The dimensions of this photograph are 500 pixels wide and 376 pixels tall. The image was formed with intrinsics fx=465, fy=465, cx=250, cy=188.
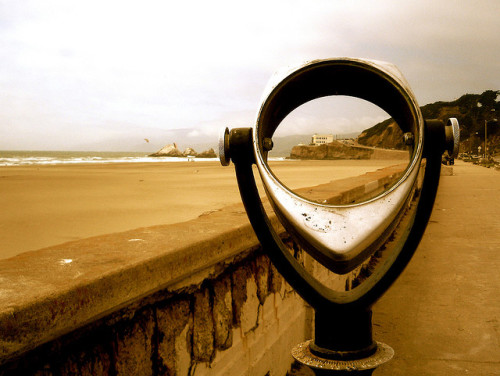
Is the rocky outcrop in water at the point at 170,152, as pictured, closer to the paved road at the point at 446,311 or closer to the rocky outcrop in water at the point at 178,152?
the rocky outcrop in water at the point at 178,152

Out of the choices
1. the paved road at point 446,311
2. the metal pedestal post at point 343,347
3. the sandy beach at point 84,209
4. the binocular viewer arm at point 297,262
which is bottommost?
the paved road at point 446,311

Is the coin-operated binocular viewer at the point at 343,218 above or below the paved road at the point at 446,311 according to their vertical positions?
above

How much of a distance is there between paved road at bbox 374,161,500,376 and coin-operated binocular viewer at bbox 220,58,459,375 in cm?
147

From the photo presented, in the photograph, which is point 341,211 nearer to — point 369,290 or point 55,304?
point 369,290

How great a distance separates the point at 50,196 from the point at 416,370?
799 centimetres

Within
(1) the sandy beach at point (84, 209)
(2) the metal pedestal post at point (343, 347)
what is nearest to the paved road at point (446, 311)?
(2) the metal pedestal post at point (343, 347)

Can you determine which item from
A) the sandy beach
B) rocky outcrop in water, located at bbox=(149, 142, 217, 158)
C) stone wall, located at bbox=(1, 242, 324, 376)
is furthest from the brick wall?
rocky outcrop in water, located at bbox=(149, 142, 217, 158)

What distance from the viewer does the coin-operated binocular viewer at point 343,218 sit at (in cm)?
121

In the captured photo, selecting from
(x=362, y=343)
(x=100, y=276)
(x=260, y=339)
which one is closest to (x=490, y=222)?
(x=260, y=339)

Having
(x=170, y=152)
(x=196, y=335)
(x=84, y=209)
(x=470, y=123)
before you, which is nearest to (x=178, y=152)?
(x=170, y=152)

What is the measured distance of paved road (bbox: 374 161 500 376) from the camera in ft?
8.67

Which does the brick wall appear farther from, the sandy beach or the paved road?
the sandy beach

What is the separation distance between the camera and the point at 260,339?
1963mm

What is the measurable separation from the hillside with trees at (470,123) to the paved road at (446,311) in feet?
202
